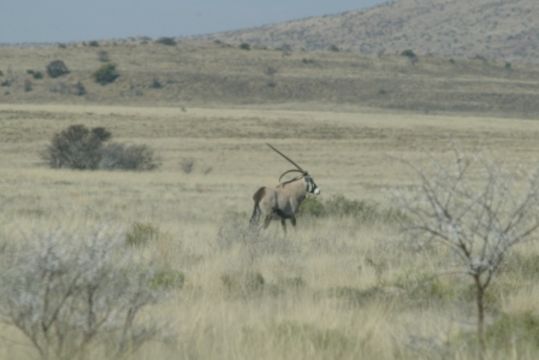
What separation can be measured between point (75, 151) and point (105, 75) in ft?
176

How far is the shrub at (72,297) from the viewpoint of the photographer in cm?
678

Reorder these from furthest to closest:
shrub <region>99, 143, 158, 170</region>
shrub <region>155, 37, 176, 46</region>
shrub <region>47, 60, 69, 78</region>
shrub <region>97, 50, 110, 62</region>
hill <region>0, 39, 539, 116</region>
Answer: shrub <region>155, 37, 176, 46</region>
shrub <region>97, 50, 110, 62</region>
shrub <region>47, 60, 69, 78</region>
hill <region>0, 39, 539, 116</region>
shrub <region>99, 143, 158, 170</region>

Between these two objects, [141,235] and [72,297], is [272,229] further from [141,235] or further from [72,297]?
[72,297]

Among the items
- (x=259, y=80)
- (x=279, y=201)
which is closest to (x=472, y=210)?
(x=279, y=201)

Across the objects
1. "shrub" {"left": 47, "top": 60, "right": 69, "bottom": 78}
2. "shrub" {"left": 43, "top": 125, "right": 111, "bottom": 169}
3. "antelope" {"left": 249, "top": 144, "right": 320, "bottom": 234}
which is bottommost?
"shrub" {"left": 47, "top": 60, "right": 69, "bottom": 78}

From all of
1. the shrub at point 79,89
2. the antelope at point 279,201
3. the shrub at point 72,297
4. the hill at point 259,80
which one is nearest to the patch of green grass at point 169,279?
the shrub at point 72,297

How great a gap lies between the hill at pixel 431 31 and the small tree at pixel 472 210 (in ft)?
458

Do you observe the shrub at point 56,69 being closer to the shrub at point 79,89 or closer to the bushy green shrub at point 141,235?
the shrub at point 79,89

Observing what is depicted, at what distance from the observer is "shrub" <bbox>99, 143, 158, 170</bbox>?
128 ft

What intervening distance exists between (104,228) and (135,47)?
10335 centimetres

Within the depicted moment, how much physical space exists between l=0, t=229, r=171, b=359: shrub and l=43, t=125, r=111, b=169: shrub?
32.3m

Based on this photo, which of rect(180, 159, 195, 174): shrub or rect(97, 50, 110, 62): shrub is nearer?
rect(180, 159, 195, 174): shrub

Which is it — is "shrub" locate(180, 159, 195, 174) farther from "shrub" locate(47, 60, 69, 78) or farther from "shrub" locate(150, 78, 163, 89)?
"shrub" locate(47, 60, 69, 78)

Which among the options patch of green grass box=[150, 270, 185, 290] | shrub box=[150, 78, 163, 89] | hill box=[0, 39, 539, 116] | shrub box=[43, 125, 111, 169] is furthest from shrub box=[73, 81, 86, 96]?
patch of green grass box=[150, 270, 185, 290]
